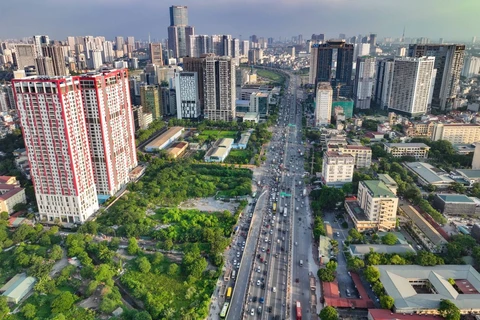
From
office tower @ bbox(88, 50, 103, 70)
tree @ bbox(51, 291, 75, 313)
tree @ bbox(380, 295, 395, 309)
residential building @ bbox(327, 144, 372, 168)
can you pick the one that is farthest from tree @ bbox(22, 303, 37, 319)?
office tower @ bbox(88, 50, 103, 70)

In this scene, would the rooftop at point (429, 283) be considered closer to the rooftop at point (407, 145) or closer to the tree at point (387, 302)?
the tree at point (387, 302)

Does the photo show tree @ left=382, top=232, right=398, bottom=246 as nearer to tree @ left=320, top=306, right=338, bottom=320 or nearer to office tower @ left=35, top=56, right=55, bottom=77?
tree @ left=320, top=306, right=338, bottom=320

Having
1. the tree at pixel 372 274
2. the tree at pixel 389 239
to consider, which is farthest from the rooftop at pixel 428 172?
the tree at pixel 372 274

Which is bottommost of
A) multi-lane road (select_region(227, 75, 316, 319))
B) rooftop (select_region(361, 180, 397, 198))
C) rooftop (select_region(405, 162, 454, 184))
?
multi-lane road (select_region(227, 75, 316, 319))

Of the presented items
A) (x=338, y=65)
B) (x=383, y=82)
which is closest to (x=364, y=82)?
(x=383, y=82)

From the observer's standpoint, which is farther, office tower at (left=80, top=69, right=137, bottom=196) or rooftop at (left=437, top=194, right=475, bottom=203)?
rooftop at (left=437, top=194, right=475, bottom=203)

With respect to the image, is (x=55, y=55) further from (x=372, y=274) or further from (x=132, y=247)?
(x=372, y=274)
